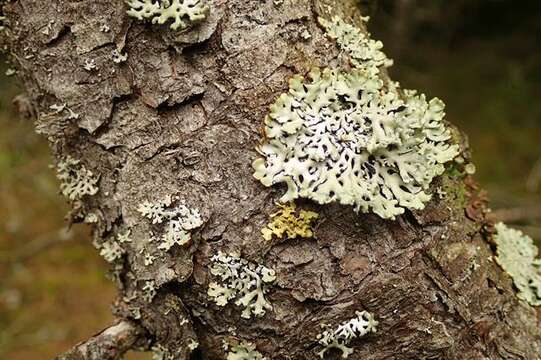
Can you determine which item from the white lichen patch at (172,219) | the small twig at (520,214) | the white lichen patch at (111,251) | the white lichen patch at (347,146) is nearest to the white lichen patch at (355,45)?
the white lichen patch at (347,146)

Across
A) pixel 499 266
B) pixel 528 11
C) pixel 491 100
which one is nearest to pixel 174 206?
pixel 499 266

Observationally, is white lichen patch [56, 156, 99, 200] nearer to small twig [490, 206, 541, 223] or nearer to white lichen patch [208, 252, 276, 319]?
white lichen patch [208, 252, 276, 319]

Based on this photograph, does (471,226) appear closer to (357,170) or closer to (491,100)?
(357,170)

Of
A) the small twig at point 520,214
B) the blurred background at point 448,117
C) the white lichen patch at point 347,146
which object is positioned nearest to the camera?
the white lichen patch at point 347,146

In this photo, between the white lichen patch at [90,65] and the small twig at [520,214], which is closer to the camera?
the white lichen patch at [90,65]

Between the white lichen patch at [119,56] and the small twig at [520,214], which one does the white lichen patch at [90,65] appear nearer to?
the white lichen patch at [119,56]

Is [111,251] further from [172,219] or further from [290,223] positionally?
[290,223]

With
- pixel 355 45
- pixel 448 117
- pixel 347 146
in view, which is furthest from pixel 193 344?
pixel 448 117
